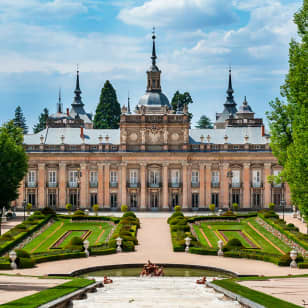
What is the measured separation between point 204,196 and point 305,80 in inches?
1643

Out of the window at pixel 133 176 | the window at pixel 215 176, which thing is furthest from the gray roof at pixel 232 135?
the window at pixel 133 176

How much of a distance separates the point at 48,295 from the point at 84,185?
5875 centimetres

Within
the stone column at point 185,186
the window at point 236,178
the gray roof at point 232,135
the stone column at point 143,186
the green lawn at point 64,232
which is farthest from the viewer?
the gray roof at point 232,135

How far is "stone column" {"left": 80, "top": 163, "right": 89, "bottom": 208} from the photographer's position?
81312 mm

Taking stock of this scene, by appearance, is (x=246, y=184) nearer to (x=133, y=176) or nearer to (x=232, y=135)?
(x=232, y=135)

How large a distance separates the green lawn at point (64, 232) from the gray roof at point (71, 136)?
68.1 feet

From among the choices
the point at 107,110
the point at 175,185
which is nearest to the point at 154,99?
the point at 175,185

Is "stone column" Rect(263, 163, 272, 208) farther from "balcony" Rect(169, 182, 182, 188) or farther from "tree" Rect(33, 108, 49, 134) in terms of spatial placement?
"tree" Rect(33, 108, 49, 134)

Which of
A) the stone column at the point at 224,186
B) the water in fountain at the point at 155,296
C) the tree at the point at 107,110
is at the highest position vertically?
the tree at the point at 107,110

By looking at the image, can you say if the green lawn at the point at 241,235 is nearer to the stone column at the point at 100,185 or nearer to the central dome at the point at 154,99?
the stone column at the point at 100,185

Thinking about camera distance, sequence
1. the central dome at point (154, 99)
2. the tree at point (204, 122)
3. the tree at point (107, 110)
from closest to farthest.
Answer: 1. the central dome at point (154, 99)
2. the tree at point (107, 110)
3. the tree at point (204, 122)

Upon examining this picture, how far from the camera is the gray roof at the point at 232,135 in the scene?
8225 centimetres

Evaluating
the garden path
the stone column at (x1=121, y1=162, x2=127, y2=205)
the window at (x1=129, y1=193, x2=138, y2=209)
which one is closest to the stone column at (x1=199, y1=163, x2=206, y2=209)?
the window at (x1=129, y1=193, x2=138, y2=209)

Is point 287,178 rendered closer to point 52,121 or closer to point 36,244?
point 36,244
